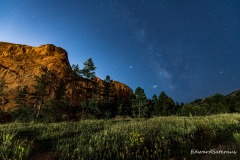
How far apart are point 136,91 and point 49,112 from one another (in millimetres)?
34143

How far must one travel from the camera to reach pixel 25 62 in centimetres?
7606

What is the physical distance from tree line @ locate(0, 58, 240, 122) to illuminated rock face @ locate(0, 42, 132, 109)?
331 cm

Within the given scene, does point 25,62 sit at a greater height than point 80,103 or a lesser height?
greater

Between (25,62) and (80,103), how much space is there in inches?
1260

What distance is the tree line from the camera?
120 feet

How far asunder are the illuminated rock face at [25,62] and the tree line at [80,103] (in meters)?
3.31

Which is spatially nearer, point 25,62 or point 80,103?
point 80,103

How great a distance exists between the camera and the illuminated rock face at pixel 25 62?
66750mm

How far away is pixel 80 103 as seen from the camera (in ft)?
209

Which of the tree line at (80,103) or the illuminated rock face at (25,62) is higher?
the illuminated rock face at (25,62)

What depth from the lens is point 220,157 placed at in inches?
180

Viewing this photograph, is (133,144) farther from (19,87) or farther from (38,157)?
(19,87)

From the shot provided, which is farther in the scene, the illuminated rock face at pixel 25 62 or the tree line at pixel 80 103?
the illuminated rock face at pixel 25 62

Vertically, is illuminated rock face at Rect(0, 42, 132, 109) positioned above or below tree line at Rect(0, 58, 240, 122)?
above
